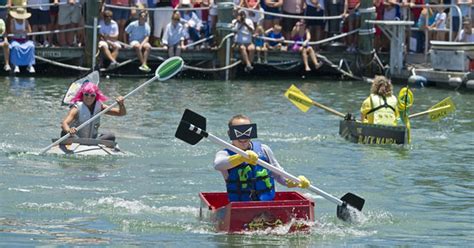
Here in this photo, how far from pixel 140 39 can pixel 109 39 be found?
0.76 m

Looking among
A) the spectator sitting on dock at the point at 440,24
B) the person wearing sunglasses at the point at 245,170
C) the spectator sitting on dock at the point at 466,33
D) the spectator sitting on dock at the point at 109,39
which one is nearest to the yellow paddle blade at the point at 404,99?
the person wearing sunglasses at the point at 245,170

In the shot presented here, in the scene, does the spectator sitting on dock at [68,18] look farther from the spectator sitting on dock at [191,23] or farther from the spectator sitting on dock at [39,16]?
the spectator sitting on dock at [191,23]

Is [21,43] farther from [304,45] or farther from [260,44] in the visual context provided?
[304,45]

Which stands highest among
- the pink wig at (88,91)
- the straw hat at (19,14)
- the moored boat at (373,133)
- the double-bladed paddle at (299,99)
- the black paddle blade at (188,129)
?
the black paddle blade at (188,129)

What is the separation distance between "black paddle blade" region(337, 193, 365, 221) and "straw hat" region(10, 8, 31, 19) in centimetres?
1677

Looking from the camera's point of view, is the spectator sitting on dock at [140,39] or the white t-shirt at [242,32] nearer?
the spectator sitting on dock at [140,39]

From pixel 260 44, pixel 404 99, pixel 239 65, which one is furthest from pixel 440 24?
pixel 404 99

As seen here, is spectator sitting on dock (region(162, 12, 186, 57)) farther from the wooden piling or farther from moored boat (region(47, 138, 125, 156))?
moored boat (region(47, 138, 125, 156))

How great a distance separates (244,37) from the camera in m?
30.9

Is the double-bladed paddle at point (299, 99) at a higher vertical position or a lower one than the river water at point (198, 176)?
higher

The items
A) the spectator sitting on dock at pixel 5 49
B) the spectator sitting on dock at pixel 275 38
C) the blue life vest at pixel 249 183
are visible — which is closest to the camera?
the blue life vest at pixel 249 183

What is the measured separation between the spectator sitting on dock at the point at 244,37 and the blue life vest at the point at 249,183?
56.9ft

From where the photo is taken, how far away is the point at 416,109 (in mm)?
25562

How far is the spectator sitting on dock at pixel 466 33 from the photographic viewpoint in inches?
1145
